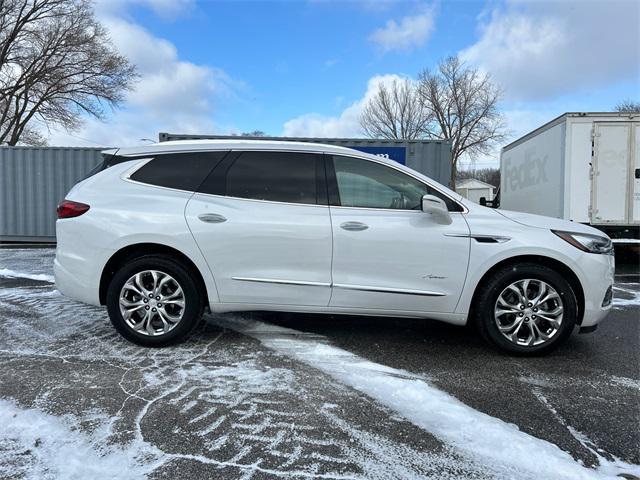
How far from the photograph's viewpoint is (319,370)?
11.5 ft

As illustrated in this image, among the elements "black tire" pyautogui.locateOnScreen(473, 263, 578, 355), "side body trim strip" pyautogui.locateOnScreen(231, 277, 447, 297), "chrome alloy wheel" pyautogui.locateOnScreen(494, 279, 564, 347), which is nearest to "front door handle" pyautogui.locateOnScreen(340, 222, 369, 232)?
"side body trim strip" pyautogui.locateOnScreen(231, 277, 447, 297)

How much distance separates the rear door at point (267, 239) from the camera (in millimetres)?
3768

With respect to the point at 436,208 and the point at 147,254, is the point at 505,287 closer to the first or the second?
the point at 436,208

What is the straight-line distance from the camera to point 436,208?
368 centimetres

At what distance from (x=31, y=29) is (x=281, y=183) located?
2981 cm

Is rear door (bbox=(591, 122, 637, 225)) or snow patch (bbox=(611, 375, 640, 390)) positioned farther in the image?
rear door (bbox=(591, 122, 637, 225))

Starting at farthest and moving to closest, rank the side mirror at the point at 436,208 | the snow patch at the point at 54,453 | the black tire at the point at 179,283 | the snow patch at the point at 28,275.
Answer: the snow patch at the point at 28,275, the black tire at the point at 179,283, the side mirror at the point at 436,208, the snow patch at the point at 54,453

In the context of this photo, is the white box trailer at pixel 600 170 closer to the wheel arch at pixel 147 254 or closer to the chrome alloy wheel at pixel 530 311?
the chrome alloy wheel at pixel 530 311

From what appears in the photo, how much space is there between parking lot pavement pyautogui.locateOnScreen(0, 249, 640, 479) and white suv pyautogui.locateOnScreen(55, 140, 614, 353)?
1.29 ft

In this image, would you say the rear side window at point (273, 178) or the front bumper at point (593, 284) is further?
the rear side window at point (273, 178)

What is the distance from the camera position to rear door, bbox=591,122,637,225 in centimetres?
843

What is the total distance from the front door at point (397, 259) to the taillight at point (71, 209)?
215 centimetres

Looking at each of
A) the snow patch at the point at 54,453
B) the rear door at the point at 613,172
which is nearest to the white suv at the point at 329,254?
the snow patch at the point at 54,453

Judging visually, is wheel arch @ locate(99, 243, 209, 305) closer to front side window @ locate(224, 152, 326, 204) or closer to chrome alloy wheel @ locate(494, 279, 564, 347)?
front side window @ locate(224, 152, 326, 204)
